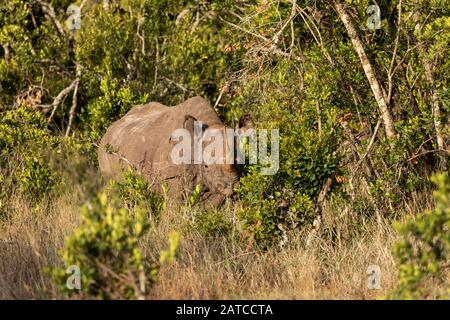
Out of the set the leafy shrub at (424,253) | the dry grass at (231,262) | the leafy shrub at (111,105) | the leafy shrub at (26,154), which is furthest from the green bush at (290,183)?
the leafy shrub at (111,105)

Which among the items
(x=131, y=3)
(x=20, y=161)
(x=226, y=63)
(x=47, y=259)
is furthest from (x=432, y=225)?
(x=131, y=3)

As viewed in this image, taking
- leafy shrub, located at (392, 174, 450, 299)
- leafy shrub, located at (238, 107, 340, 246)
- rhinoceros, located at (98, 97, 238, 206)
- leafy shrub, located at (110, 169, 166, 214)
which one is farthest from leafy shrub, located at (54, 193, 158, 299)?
rhinoceros, located at (98, 97, 238, 206)

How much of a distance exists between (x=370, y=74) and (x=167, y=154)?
99.1 inches

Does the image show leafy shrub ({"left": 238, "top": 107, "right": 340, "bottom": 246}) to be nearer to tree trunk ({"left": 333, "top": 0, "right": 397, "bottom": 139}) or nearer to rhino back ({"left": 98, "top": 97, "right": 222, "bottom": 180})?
tree trunk ({"left": 333, "top": 0, "right": 397, "bottom": 139})

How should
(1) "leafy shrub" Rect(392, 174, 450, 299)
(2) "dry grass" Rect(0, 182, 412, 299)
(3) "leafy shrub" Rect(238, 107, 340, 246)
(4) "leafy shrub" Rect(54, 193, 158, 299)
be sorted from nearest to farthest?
1. (4) "leafy shrub" Rect(54, 193, 158, 299)
2. (1) "leafy shrub" Rect(392, 174, 450, 299)
3. (2) "dry grass" Rect(0, 182, 412, 299)
4. (3) "leafy shrub" Rect(238, 107, 340, 246)

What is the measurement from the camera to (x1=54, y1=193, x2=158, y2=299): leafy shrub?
552cm

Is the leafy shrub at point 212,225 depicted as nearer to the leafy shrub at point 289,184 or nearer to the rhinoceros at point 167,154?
the leafy shrub at point 289,184

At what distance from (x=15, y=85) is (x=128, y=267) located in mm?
8314

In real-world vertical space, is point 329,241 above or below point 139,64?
below

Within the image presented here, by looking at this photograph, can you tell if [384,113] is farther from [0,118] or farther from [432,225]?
[0,118]

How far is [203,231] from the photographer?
8234 millimetres

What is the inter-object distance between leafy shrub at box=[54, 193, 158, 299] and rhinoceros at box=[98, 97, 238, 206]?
328 cm

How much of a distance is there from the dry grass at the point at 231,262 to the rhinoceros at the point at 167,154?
23.9 inches
